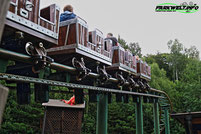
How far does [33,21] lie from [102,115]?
10.6 ft

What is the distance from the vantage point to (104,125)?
17.1ft

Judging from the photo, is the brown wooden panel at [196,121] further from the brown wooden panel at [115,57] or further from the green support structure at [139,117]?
the brown wooden panel at [115,57]

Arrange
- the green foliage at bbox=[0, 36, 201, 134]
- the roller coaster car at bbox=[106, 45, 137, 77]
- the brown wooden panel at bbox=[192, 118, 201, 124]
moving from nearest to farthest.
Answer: the roller coaster car at bbox=[106, 45, 137, 77], the brown wooden panel at bbox=[192, 118, 201, 124], the green foliage at bbox=[0, 36, 201, 134]

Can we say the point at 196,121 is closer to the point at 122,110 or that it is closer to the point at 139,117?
the point at 139,117

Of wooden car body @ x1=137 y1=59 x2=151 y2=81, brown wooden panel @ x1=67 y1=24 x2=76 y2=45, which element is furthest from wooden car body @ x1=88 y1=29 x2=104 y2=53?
wooden car body @ x1=137 y1=59 x2=151 y2=81

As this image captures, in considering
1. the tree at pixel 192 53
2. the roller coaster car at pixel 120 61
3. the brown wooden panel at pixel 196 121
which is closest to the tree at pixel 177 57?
the tree at pixel 192 53

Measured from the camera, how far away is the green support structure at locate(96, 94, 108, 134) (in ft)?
17.1

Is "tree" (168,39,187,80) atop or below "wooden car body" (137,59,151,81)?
atop

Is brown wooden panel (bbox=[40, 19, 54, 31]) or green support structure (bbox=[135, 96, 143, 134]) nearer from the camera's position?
brown wooden panel (bbox=[40, 19, 54, 31])

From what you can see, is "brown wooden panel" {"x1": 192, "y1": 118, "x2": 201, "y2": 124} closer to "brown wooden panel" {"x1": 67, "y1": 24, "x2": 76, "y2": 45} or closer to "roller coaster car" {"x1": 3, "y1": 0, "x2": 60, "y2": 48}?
"brown wooden panel" {"x1": 67, "y1": 24, "x2": 76, "y2": 45}

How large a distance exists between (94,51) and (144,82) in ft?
12.8

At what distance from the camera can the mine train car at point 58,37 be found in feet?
9.17

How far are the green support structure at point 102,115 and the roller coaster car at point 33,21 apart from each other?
8.31 feet

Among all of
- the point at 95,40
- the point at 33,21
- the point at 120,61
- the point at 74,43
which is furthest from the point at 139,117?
the point at 33,21
